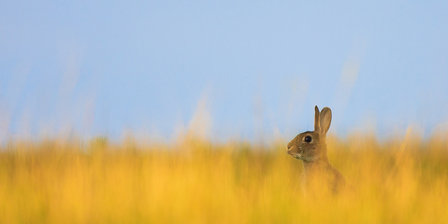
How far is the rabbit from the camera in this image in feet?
16.1

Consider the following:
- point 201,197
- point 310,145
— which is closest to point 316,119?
point 310,145

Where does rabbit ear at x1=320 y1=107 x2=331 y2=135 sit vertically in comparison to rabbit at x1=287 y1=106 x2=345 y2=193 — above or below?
above

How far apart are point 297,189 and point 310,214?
3.34ft

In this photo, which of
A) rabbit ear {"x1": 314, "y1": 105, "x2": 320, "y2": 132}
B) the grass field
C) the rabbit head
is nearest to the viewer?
the grass field

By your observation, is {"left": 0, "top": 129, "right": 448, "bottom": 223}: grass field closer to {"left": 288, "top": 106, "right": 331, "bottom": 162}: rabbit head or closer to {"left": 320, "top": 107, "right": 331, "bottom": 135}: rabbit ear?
{"left": 288, "top": 106, "right": 331, "bottom": 162}: rabbit head

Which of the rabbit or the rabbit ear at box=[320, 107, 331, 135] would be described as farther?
the rabbit ear at box=[320, 107, 331, 135]

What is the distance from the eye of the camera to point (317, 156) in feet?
17.0

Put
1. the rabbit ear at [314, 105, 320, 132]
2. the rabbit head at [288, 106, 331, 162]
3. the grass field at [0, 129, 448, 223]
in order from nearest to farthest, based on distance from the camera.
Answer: the grass field at [0, 129, 448, 223]
the rabbit head at [288, 106, 331, 162]
the rabbit ear at [314, 105, 320, 132]

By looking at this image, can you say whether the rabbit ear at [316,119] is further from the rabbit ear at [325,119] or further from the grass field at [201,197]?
the grass field at [201,197]

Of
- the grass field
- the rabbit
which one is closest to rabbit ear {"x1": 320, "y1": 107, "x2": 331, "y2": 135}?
the rabbit

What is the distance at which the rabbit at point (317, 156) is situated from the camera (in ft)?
16.1

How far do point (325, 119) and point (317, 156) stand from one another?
383mm

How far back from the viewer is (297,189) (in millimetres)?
5098

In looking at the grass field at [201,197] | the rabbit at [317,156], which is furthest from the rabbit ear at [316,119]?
the grass field at [201,197]
